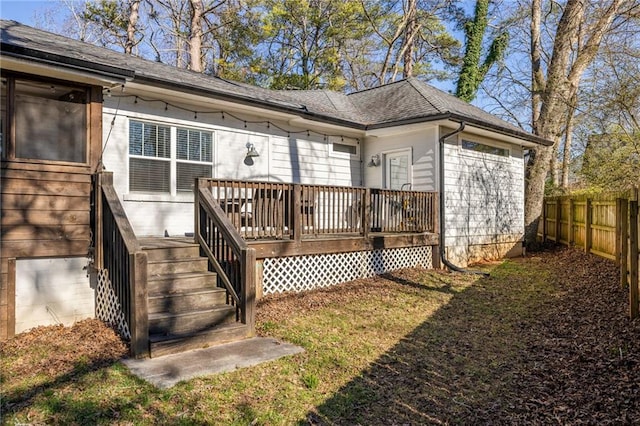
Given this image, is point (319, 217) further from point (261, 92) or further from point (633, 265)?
point (633, 265)

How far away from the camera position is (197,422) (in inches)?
127

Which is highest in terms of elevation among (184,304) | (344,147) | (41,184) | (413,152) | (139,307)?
(344,147)

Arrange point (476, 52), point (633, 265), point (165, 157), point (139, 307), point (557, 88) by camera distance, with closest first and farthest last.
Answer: point (139, 307) → point (633, 265) → point (165, 157) → point (557, 88) → point (476, 52)

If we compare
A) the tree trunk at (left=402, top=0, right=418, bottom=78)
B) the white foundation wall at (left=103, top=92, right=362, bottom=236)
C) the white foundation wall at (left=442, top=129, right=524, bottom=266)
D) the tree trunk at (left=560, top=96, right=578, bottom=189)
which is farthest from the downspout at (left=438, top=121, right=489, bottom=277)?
the tree trunk at (left=402, top=0, right=418, bottom=78)

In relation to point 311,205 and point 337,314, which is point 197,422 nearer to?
point 337,314

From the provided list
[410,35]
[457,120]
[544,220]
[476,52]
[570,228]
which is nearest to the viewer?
[457,120]

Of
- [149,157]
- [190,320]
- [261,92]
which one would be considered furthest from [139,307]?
[261,92]

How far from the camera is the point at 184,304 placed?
5176 millimetres

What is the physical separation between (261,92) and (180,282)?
5.77 m

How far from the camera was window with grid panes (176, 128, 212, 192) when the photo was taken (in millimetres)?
7938

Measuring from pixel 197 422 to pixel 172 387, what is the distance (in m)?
0.58

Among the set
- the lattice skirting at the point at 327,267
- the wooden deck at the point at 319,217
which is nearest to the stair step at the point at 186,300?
the wooden deck at the point at 319,217

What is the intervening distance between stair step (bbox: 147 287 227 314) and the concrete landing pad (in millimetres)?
694

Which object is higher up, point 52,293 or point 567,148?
point 567,148
